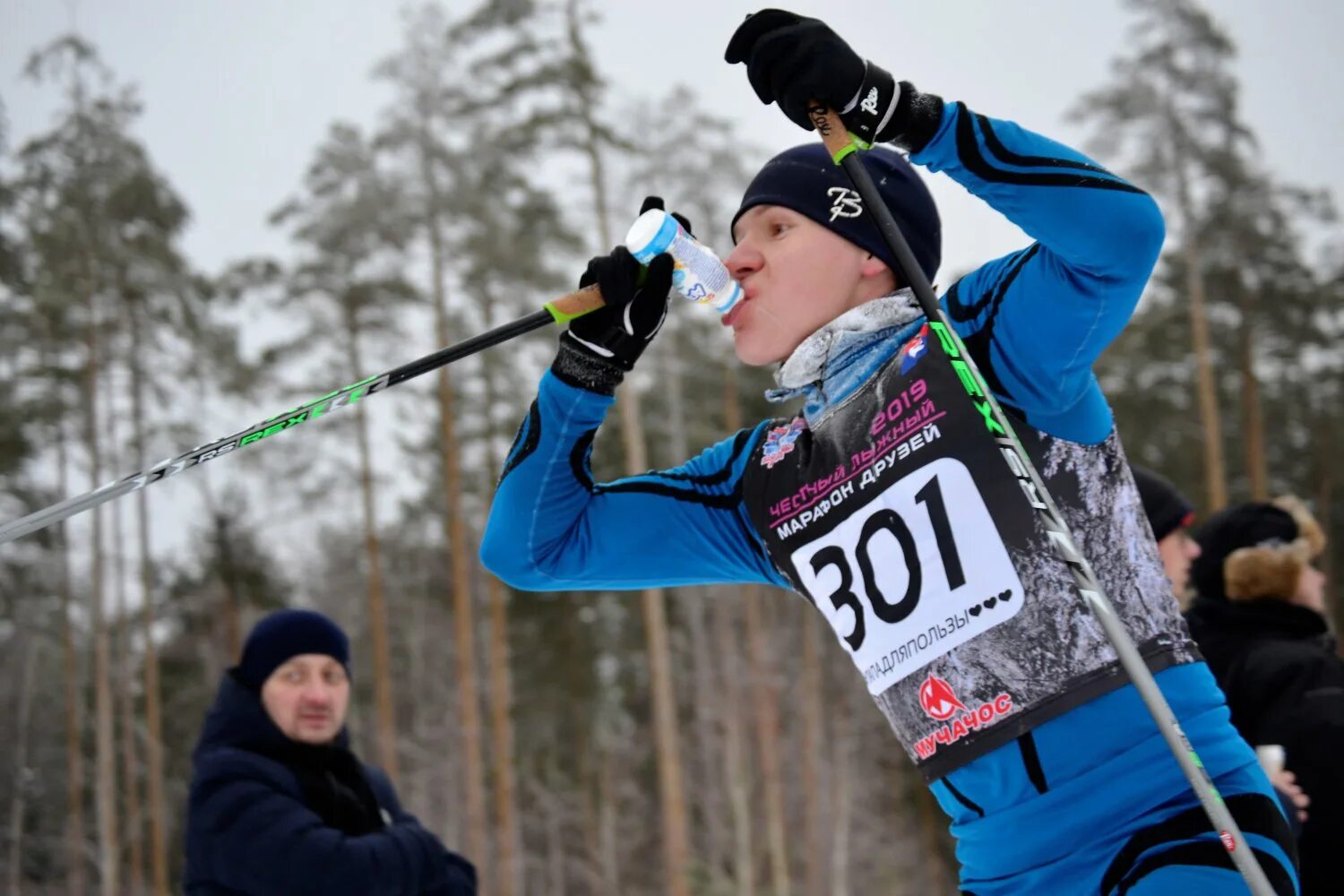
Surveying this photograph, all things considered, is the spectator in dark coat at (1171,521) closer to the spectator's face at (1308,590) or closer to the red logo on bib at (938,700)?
the spectator's face at (1308,590)

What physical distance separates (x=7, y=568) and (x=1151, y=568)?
56.5 ft

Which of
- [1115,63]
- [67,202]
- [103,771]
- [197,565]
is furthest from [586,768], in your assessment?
[1115,63]

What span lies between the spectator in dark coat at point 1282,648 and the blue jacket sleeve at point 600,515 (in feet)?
5.69

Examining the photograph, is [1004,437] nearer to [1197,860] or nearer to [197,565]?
[1197,860]

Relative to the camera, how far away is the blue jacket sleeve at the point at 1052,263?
1.67 meters

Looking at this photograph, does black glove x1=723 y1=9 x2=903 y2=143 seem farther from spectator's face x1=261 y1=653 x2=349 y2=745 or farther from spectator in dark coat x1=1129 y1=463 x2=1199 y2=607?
spectator's face x1=261 y1=653 x2=349 y2=745

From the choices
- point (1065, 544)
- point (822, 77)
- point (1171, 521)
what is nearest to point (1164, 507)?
point (1171, 521)

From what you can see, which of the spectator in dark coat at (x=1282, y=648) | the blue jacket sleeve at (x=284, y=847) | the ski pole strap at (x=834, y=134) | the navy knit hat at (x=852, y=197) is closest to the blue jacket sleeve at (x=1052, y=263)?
the ski pole strap at (x=834, y=134)

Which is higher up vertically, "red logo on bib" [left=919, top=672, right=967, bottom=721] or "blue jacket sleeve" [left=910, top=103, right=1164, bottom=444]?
"blue jacket sleeve" [left=910, top=103, right=1164, bottom=444]

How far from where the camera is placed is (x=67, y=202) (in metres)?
15.9

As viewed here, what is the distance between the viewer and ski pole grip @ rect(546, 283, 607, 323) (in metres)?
2.28

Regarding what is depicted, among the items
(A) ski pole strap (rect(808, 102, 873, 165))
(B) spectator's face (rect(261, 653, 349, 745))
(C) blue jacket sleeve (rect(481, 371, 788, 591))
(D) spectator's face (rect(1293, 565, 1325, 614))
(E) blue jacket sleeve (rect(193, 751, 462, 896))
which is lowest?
(E) blue jacket sleeve (rect(193, 751, 462, 896))

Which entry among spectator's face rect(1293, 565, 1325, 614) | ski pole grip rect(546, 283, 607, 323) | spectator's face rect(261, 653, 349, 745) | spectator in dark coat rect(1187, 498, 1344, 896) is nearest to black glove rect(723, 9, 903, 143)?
ski pole grip rect(546, 283, 607, 323)

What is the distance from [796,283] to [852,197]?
189 millimetres
